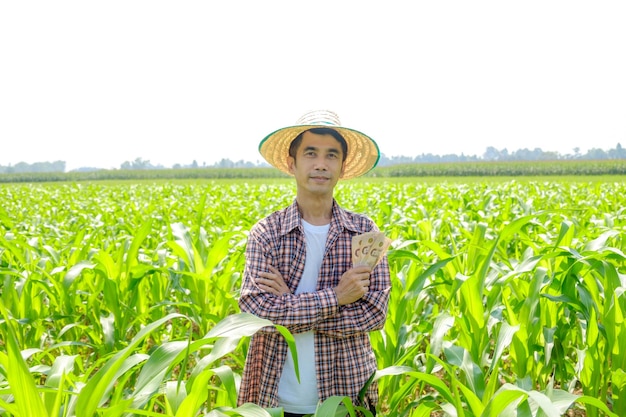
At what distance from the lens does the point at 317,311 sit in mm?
1615

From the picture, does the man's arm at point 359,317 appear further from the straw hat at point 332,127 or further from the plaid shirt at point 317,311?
the straw hat at point 332,127

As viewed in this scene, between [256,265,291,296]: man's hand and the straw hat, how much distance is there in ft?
1.52

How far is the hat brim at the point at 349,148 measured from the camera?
1.88m

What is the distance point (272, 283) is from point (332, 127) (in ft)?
1.84

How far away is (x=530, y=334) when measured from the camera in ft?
7.27

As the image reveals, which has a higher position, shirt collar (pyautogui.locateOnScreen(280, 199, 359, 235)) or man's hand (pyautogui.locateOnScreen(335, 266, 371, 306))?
shirt collar (pyautogui.locateOnScreen(280, 199, 359, 235))

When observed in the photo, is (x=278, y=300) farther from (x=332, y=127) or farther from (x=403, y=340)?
(x=403, y=340)

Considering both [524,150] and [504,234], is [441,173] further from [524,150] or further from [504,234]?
[524,150]

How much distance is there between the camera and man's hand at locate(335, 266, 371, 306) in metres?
1.63

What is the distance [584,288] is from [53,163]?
18671 centimetres

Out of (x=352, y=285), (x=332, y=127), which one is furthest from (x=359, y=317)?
(x=332, y=127)

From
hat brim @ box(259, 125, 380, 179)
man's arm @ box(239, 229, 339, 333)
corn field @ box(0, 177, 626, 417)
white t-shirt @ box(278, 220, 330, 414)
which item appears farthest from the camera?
hat brim @ box(259, 125, 380, 179)

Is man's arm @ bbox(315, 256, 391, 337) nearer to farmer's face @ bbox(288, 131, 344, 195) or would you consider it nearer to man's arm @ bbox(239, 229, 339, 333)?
man's arm @ bbox(239, 229, 339, 333)

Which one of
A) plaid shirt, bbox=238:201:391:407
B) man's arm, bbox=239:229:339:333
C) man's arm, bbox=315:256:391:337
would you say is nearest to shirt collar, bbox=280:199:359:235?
plaid shirt, bbox=238:201:391:407
